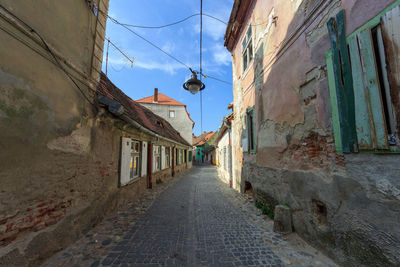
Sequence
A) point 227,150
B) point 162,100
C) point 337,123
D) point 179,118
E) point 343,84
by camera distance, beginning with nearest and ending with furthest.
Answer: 1. point 343,84
2. point 337,123
3. point 227,150
4. point 179,118
5. point 162,100

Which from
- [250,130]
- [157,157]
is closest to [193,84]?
[250,130]

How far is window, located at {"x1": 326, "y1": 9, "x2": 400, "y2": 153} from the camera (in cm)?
196

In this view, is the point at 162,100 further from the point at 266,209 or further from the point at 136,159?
the point at 266,209

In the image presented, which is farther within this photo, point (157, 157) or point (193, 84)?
point (157, 157)

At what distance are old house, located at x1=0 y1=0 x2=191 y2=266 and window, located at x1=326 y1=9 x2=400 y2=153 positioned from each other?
4.20 meters

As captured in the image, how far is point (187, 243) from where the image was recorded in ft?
10.5

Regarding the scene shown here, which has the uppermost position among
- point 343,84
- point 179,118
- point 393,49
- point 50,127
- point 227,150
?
point 179,118

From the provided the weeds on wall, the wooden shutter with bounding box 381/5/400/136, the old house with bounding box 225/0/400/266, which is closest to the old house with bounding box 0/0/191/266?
the old house with bounding box 225/0/400/266

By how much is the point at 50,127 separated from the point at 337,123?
4533 millimetres

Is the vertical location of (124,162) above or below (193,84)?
below

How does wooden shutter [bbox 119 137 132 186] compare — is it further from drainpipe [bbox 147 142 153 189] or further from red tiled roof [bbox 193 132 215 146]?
red tiled roof [bbox 193 132 215 146]

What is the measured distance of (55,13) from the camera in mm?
2803

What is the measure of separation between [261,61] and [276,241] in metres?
4.86

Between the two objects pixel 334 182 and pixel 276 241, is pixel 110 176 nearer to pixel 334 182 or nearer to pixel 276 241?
pixel 276 241
